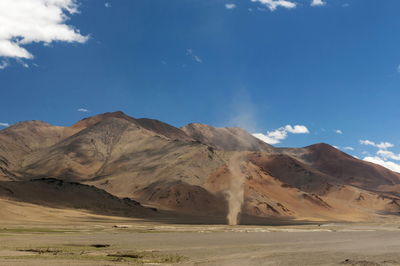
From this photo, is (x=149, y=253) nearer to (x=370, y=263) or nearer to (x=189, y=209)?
(x=370, y=263)

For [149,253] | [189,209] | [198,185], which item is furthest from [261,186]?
[149,253]

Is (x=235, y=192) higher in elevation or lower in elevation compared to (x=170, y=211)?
higher

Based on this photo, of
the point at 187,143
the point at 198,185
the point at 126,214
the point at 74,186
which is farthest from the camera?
the point at 187,143

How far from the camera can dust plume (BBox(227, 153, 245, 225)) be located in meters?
126

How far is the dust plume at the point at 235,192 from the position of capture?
125525 millimetres

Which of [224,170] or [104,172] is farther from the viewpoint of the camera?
[104,172]

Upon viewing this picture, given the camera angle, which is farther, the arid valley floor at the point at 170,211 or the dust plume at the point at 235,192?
the dust plume at the point at 235,192

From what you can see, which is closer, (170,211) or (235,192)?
(170,211)

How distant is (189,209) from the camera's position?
137 meters

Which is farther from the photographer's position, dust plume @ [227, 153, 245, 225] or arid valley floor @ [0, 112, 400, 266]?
dust plume @ [227, 153, 245, 225]

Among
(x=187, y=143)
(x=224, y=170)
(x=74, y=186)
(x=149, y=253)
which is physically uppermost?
(x=187, y=143)

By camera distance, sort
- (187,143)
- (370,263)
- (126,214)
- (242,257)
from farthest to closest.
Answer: (187,143) < (126,214) < (242,257) < (370,263)

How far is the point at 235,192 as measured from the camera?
141375 mm

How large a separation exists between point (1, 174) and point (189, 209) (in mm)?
70819
